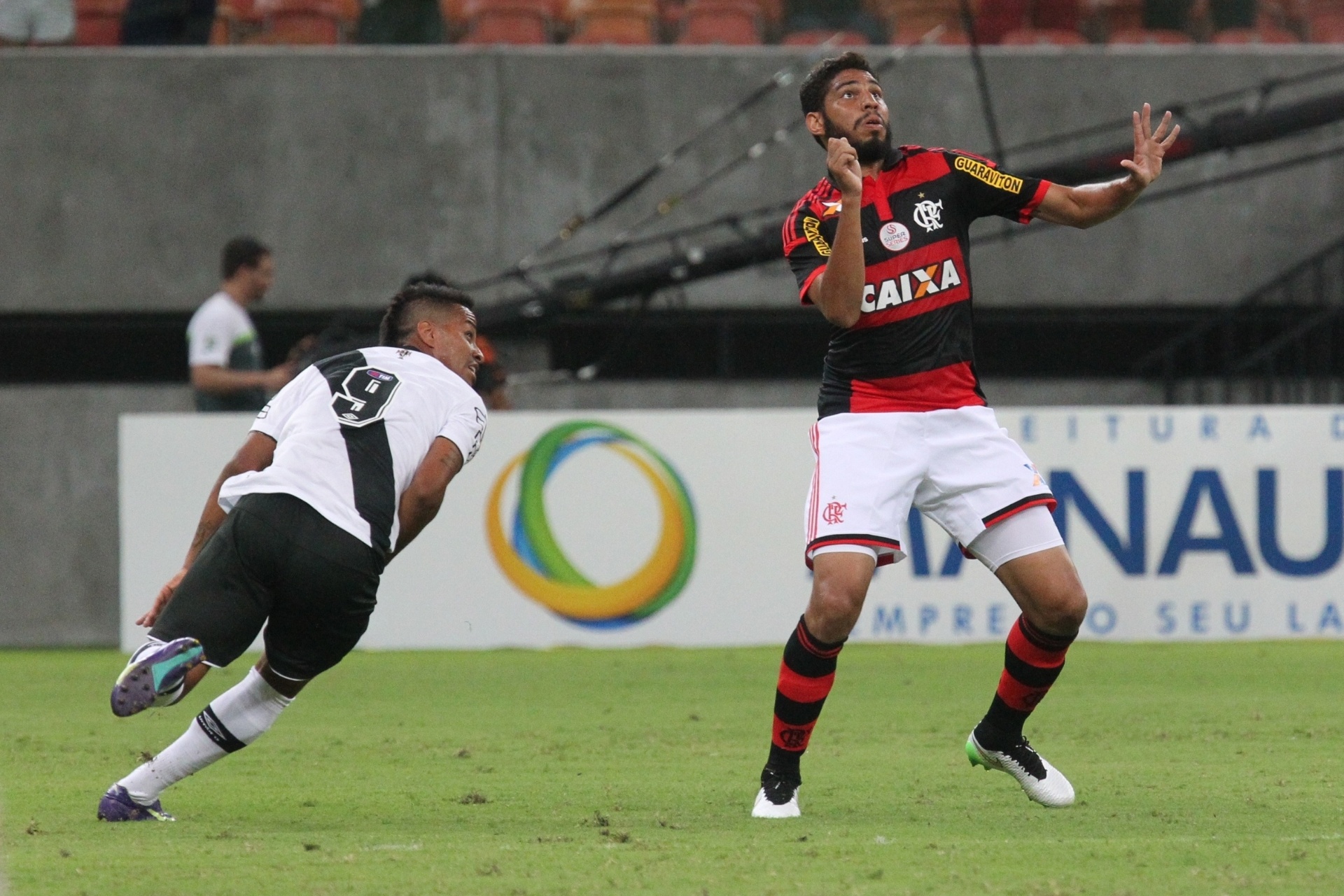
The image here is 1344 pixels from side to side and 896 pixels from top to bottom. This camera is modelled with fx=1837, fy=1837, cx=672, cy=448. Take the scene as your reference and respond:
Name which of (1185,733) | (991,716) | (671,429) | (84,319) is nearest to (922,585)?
(671,429)

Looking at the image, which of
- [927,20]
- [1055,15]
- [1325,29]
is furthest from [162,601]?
[1325,29]

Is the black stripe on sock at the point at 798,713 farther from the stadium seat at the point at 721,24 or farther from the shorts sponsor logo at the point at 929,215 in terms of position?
the stadium seat at the point at 721,24

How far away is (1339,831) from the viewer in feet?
15.5

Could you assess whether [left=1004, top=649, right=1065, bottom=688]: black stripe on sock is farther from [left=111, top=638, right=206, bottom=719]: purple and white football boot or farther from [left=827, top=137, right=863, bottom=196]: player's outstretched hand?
[left=111, top=638, right=206, bottom=719]: purple and white football boot

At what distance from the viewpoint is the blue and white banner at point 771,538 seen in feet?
35.2

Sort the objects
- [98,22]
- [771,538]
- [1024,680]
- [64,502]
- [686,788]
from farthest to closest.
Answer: [98,22] → [64,502] → [771,538] → [686,788] → [1024,680]

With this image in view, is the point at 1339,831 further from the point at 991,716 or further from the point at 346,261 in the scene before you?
the point at 346,261

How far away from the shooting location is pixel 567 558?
35.4 ft

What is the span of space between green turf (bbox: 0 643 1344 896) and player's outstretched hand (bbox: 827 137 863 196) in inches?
67.4

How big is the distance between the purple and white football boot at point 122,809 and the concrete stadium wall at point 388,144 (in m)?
9.14

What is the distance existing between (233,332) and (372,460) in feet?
20.0

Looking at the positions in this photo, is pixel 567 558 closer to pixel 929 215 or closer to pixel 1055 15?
pixel 929 215

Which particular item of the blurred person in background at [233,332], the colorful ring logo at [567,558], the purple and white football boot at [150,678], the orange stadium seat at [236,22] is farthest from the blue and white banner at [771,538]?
the purple and white football boot at [150,678]

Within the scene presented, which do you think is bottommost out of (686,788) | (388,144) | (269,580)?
(686,788)
